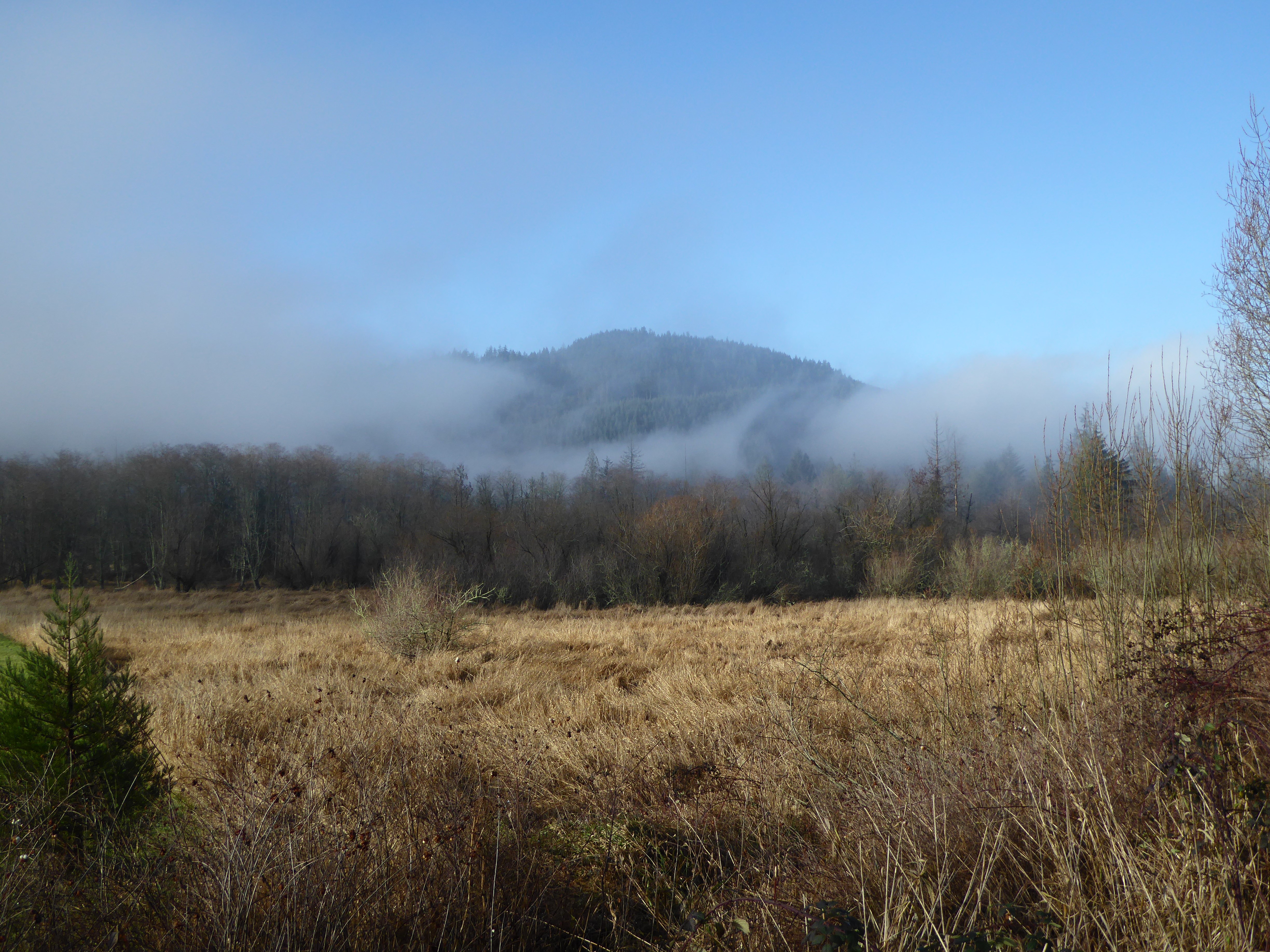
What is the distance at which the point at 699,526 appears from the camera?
29.2 metres

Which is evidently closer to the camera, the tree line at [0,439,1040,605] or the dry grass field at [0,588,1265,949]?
the dry grass field at [0,588,1265,949]

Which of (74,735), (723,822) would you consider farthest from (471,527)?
(723,822)

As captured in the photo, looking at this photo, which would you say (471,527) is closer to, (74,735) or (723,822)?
(74,735)

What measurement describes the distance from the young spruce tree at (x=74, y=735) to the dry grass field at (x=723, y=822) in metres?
0.33

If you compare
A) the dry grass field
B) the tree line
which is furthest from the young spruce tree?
the tree line

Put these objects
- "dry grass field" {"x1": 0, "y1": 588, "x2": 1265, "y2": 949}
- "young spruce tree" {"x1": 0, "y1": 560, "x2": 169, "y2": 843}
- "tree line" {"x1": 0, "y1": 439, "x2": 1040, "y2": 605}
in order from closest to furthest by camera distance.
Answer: "dry grass field" {"x1": 0, "y1": 588, "x2": 1265, "y2": 949}
"young spruce tree" {"x1": 0, "y1": 560, "x2": 169, "y2": 843}
"tree line" {"x1": 0, "y1": 439, "x2": 1040, "y2": 605}

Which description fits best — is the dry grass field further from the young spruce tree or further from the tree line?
the tree line

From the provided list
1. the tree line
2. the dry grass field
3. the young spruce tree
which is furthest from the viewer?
the tree line

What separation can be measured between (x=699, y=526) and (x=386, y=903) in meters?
26.9

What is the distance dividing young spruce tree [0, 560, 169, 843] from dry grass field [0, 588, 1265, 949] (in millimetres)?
333

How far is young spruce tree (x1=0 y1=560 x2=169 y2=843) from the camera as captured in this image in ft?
11.4

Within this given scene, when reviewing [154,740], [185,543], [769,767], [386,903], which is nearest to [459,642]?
[154,740]

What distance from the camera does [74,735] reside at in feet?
12.0

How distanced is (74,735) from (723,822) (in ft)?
11.5
